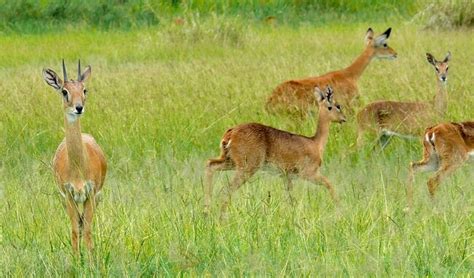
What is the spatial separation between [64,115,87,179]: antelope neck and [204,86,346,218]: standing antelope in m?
1.24

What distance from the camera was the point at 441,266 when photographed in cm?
448

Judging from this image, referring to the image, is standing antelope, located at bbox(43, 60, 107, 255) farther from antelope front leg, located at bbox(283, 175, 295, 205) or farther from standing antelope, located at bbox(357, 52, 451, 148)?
standing antelope, located at bbox(357, 52, 451, 148)

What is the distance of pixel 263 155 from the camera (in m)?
6.74

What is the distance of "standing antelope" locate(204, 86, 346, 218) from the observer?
663 cm

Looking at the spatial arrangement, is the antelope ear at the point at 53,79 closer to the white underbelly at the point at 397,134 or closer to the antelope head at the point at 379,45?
the white underbelly at the point at 397,134

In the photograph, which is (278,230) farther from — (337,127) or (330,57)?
(330,57)

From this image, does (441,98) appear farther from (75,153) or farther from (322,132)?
(75,153)

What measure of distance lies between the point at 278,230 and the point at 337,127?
3622 mm

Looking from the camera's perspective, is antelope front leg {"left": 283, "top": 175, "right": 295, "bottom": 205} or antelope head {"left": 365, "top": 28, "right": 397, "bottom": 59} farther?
antelope head {"left": 365, "top": 28, "right": 397, "bottom": 59}

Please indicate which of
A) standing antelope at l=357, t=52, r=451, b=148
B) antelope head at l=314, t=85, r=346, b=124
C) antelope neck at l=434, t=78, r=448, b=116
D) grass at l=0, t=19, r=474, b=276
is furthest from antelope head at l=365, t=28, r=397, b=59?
antelope head at l=314, t=85, r=346, b=124

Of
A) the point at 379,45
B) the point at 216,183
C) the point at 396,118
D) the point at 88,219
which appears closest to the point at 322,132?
the point at 216,183

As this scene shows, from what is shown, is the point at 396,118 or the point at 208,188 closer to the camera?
the point at 208,188

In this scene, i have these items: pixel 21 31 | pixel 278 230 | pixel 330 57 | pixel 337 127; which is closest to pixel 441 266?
pixel 278 230

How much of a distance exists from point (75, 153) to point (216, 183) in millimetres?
1793
